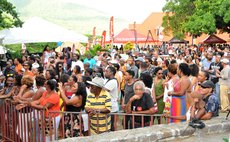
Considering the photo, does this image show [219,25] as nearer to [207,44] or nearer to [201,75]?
[207,44]

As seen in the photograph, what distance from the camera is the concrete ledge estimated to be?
618 cm

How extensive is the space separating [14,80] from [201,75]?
13.5 ft

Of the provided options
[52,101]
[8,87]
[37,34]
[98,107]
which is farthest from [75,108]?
[37,34]

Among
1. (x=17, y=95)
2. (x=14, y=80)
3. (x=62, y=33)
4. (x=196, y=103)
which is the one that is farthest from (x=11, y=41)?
(x=196, y=103)

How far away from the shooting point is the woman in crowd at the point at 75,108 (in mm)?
7777

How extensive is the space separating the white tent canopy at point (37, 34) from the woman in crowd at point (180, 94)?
8254mm

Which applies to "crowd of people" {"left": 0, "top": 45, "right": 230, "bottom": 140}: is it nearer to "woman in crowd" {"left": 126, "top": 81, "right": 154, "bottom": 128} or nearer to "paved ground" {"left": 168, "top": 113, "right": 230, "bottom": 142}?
"woman in crowd" {"left": 126, "top": 81, "right": 154, "bottom": 128}

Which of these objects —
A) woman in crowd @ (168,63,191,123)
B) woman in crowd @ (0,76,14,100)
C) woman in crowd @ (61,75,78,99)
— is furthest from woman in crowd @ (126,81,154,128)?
woman in crowd @ (0,76,14,100)

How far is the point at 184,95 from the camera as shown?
26.7 feet

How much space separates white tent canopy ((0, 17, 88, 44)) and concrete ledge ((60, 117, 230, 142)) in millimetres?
9612

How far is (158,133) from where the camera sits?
651 cm

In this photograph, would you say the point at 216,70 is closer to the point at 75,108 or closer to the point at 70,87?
the point at 70,87

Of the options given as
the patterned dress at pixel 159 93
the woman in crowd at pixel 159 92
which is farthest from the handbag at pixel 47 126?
the patterned dress at pixel 159 93

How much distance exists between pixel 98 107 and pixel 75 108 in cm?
92
